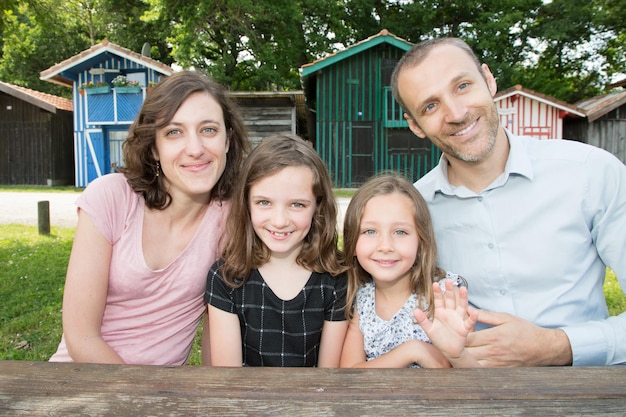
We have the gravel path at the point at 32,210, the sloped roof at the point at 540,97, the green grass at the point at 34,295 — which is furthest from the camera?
the sloped roof at the point at 540,97

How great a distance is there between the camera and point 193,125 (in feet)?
7.14

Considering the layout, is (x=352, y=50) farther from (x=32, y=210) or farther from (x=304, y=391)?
(x=304, y=391)

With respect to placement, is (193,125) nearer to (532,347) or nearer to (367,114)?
(532,347)

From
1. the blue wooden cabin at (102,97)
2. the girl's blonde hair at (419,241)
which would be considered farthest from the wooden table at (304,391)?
the blue wooden cabin at (102,97)

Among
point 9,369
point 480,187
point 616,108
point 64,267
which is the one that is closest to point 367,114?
point 616,108

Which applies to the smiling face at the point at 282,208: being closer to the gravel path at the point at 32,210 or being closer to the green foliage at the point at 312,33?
the gravel path at the point at 32,210

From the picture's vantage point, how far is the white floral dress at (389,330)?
7.07ft

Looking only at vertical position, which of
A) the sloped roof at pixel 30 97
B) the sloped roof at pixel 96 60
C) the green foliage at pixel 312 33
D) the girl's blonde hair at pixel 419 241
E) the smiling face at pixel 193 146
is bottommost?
the girl's blonde hair at pixel 419 241

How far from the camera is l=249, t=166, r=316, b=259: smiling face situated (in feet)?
7.03

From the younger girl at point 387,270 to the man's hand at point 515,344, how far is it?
0.89ft

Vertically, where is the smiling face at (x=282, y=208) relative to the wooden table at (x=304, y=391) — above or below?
above

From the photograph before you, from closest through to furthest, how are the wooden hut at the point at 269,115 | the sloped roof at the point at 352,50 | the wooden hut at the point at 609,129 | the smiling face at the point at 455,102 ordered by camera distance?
the smiling face at the point at 455,102
the wooden hut at the point at 269,115
the sloped roof at the point at 352,50
the wooden hut at the point at 609,129

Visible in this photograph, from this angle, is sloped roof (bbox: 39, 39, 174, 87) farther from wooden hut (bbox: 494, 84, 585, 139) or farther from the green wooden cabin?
wooden hut (bbox: 494, 84, 585, 139)

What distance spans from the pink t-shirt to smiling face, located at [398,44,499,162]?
1.14 m
